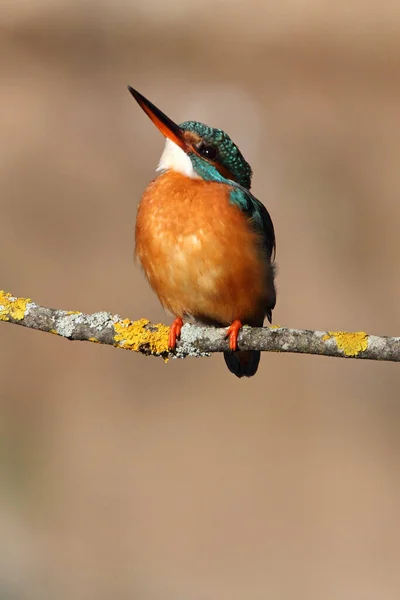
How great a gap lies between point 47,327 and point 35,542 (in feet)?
11.2

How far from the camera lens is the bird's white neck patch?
237 centimetres

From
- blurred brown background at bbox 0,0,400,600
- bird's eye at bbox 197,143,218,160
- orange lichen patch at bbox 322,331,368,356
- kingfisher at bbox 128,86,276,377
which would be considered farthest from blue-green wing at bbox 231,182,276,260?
blurred brown background at bbox 0,0,400,600

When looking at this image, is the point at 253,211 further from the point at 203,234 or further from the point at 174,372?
the point at 174,372

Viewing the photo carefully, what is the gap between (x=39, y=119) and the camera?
197 inches

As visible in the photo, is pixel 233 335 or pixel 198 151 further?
pixel 198 151

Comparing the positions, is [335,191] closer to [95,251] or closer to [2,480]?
[95,251]

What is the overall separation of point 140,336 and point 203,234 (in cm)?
40

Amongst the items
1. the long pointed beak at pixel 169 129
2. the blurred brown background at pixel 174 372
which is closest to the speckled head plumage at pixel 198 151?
the long pointed beak at pixel 169 129

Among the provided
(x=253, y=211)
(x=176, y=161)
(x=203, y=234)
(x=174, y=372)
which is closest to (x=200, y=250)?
(x=203, y=234)

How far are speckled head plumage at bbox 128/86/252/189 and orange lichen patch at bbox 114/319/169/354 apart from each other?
0.55 meters

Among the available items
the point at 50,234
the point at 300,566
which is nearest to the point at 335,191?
the point at 50,234

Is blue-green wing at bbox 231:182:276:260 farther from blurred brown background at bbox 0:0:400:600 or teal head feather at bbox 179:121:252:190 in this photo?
blurred brown background at bbox 0:0:400:600

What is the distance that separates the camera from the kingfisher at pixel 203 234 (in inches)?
87.9

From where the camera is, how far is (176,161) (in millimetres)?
2402
